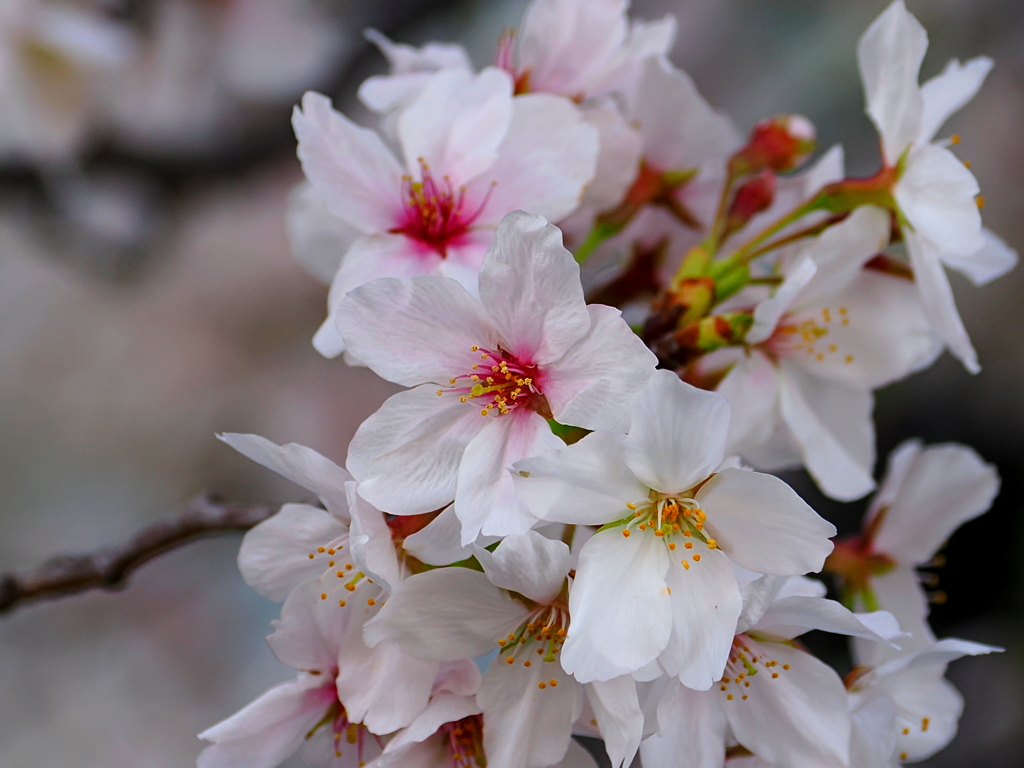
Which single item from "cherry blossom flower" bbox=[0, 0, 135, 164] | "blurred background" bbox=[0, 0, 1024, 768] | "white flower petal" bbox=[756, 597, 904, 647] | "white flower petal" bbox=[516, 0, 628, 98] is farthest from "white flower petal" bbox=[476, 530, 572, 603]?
"cherry blossom flower" bbox=[0, 0, 135, 164]

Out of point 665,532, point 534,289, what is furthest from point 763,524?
point 534,289

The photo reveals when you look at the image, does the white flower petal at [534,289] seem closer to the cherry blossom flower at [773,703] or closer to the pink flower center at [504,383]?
the pink flower center at [504,383]

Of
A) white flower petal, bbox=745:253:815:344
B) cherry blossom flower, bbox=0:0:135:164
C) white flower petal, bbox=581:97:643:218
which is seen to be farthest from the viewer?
cherry blossom flower, bbox=0:0:135:164

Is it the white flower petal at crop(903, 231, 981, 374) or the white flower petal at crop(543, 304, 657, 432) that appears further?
the white flower petal at crop(903, 231, 981, 374)

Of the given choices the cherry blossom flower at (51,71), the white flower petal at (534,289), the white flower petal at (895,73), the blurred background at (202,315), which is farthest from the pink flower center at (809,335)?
the cherry blossom flower at (51,71)

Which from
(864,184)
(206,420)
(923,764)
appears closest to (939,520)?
(864,184)

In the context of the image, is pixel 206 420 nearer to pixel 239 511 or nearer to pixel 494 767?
pixel 239 511

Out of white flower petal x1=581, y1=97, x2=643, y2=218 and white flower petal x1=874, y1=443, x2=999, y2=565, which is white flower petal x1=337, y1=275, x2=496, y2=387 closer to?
white flower petal x1=581, y1=97, x2=643, y2=218
